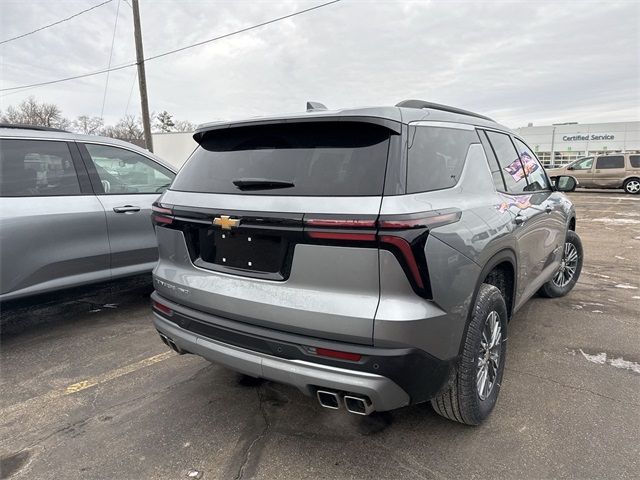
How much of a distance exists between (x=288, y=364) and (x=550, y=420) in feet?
5.57

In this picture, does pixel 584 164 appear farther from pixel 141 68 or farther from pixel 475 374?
pixel 475 374

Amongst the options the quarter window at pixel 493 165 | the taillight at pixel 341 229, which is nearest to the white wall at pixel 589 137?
the quarter window at pixel 493 165

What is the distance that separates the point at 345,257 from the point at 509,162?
2.03 metres

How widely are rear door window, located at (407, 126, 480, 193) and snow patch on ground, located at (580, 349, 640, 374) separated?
2.08 m

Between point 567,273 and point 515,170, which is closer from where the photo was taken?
point 515,170

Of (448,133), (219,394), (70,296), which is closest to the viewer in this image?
(448,133)

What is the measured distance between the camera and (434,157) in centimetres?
228

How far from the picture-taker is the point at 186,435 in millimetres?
2527

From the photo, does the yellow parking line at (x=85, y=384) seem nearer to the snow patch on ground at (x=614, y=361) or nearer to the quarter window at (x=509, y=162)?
the quarter window at (x=509, y=162)

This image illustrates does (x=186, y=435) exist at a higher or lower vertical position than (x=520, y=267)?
lower

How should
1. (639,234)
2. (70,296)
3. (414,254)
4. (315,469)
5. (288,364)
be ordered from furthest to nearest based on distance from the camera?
(639,234)
(70,296)
(315,469)
(288,364)
(414,254)

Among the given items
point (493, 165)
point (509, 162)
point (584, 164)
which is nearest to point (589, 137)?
point (584, 164)

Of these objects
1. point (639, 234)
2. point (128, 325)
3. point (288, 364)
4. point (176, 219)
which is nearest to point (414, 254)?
point (288, 364)

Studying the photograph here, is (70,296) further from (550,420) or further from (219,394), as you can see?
(550,420)
